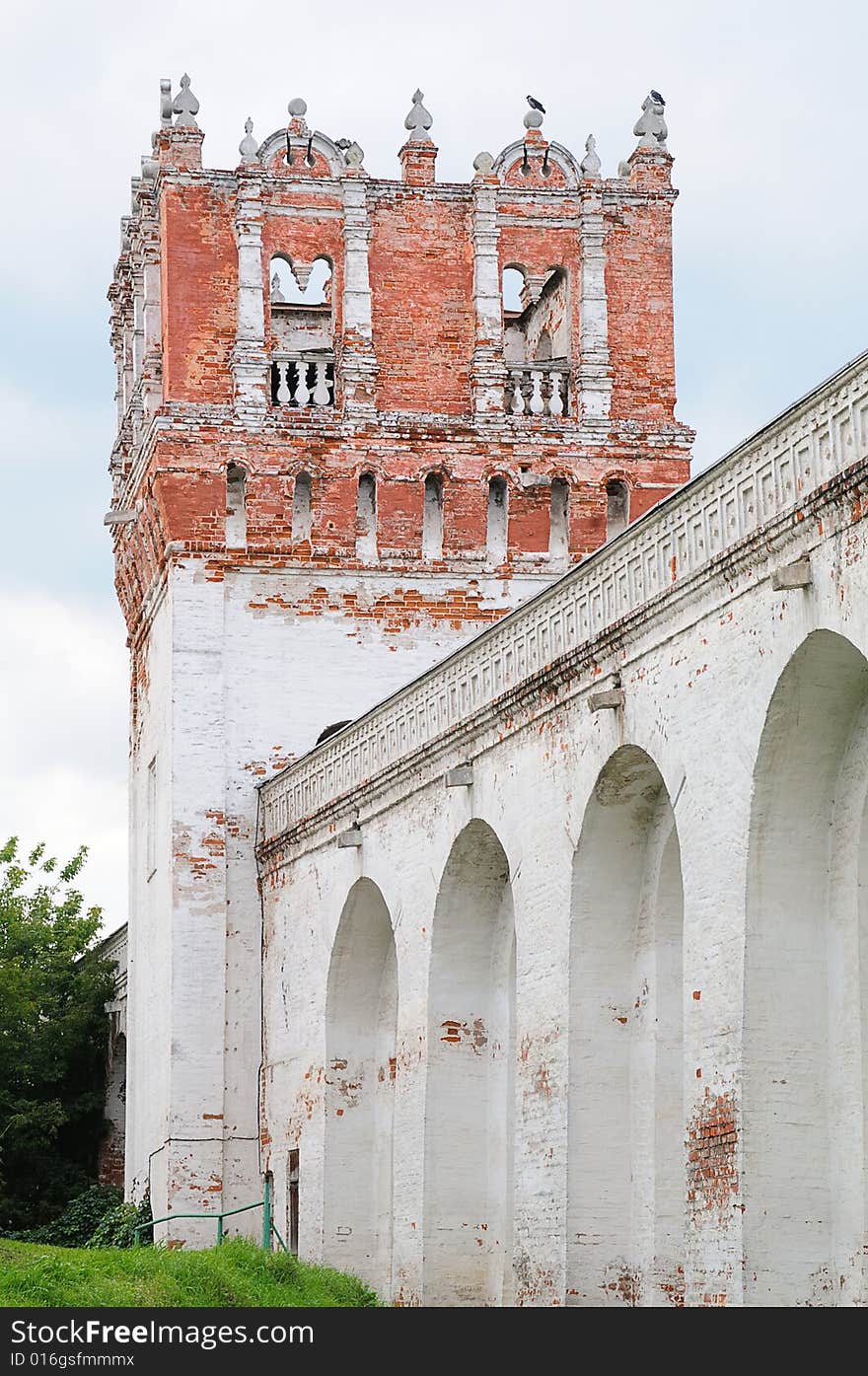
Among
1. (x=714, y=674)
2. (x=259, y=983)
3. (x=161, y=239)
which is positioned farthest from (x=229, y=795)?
(x=714, y=674)

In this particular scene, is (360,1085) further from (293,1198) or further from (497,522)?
(497,522)

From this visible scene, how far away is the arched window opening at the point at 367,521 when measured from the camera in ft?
100

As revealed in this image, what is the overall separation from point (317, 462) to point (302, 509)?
563mm

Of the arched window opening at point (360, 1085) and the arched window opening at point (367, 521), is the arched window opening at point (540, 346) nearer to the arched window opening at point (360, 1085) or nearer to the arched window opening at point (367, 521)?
the arched window opening at point (367, 521)

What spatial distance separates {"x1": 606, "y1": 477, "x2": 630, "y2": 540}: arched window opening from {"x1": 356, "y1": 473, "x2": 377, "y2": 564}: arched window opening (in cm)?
268

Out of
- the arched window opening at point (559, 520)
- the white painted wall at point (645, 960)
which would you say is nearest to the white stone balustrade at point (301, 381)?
the arched window opening at point (559, 520)

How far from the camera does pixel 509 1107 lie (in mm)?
23375

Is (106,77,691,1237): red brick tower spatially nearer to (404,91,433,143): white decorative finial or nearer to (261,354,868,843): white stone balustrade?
(404,91,433,143): white decorative finial

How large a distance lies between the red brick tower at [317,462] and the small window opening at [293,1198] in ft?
3.99

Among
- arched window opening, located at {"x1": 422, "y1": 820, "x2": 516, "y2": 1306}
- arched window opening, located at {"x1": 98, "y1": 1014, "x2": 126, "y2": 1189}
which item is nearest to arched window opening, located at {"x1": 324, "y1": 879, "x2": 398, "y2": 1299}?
arched window opening, located at {"x1": 422, "y1": 820, "x2": 516, "y2": 1306}

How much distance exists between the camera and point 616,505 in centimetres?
3111

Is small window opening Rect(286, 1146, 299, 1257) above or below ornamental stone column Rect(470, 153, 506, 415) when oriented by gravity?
below

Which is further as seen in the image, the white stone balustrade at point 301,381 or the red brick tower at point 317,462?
the white stone balustrade at point 301,381

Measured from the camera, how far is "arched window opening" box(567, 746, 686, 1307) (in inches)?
788
